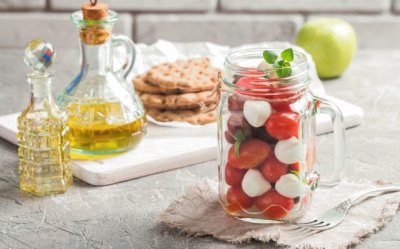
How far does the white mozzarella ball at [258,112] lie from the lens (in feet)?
3.65

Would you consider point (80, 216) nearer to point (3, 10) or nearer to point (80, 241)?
point (80, 241)

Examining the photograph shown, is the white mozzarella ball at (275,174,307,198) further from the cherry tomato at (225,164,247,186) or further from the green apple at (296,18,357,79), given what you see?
the green apple at (296,18,357,79)

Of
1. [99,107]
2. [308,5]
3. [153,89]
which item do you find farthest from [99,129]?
[308,5]

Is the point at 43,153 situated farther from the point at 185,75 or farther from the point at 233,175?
the point at 185,75

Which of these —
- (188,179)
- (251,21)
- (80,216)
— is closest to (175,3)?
(251,21)

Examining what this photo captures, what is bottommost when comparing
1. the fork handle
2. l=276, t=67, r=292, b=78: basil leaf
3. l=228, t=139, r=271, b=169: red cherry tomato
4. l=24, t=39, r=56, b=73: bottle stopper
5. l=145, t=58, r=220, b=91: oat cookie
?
the fork handle

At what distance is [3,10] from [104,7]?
2.84 ft

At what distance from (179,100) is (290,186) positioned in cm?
44

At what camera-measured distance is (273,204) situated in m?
1.14

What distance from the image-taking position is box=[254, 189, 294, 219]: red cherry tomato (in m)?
1.14

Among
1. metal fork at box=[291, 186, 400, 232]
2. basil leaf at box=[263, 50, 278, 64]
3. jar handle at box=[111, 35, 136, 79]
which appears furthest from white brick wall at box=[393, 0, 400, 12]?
basil leaf at box=[263, 50, 278, 64]

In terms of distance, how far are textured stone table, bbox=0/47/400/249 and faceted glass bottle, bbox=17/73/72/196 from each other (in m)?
0.02

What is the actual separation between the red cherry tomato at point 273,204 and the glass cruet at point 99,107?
0.32 meters

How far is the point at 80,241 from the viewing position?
1.14m
